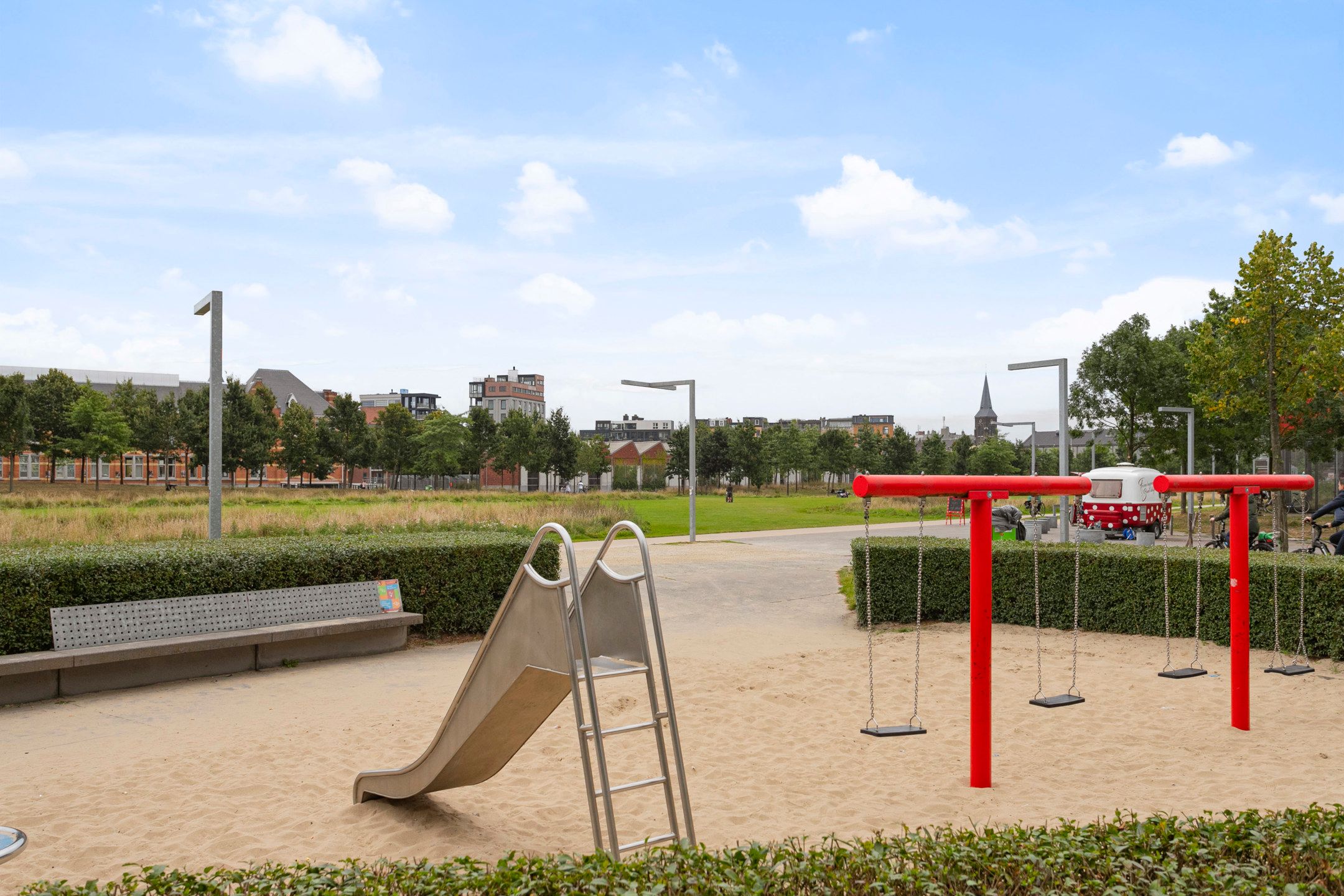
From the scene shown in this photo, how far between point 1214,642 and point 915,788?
20.0ft

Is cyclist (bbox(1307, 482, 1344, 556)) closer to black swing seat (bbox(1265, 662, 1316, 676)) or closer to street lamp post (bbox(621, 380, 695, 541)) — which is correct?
black swing seat (bbox(1265, 662, 1316, 676))

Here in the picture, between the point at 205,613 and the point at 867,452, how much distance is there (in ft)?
240

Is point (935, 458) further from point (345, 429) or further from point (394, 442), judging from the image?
point (345, 429)

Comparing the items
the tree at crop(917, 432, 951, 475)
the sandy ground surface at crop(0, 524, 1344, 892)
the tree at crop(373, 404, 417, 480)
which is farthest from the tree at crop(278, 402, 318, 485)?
the sandy ground surface at crop(0, 524, 1344, 892)

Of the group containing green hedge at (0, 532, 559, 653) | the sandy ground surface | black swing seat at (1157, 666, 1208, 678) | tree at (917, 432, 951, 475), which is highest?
tree at (917, 432, 951, 475)

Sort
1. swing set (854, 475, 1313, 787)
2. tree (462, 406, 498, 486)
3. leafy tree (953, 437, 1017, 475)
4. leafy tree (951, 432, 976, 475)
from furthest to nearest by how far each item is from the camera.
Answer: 1. leafy tree (953, 437, 1017, 475)
2. leafy tree (951, 432, 976, 475)
3. tree (462, 406, 498, 486)
4. swing set (854, 475, 1313, 787)

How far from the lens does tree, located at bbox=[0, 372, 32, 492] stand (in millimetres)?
47062

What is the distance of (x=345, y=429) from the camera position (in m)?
65.6

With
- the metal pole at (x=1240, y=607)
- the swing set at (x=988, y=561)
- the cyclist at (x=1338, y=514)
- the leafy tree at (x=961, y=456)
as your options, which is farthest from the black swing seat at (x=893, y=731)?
the leafy tree at (x=961, y=456)

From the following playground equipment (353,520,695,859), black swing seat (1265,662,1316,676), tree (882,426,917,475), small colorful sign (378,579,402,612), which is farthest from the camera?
tree (882,426,917,475)

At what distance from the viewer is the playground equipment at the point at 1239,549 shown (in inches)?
291

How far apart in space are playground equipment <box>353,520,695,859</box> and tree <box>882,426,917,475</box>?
7583 cm

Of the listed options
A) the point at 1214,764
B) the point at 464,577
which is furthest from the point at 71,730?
the point at 1214,764

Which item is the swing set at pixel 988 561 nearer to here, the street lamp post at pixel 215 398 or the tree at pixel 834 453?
the street lamp post at pixel 215 398
